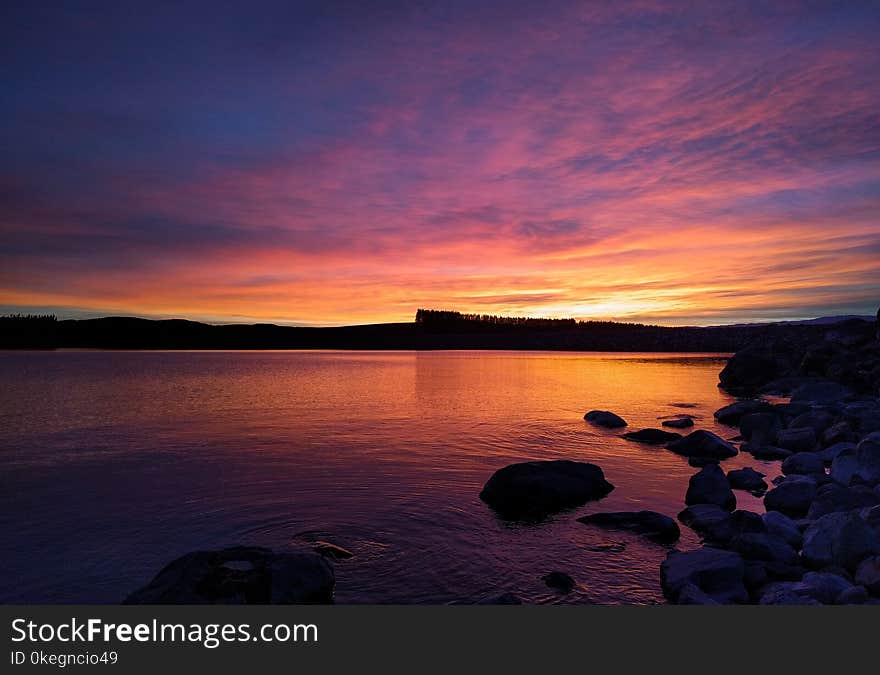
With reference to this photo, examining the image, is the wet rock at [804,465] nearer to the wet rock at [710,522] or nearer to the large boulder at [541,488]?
the wet rock at [710,522]

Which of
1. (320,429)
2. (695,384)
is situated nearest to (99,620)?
(320,429)

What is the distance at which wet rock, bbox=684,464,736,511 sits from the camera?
47.8 ft

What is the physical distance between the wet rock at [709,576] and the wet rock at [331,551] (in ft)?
20.1

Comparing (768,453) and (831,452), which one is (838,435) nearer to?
(831,452)

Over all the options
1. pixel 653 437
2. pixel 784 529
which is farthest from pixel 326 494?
pixel 653 437

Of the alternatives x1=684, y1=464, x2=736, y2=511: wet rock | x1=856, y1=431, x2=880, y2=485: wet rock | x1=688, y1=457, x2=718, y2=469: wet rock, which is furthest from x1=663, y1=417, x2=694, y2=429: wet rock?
x1=684, y1=464, x2=736, y2=511: wet rock

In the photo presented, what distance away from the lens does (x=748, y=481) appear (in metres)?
16.6

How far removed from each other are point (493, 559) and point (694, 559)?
3.78 meters

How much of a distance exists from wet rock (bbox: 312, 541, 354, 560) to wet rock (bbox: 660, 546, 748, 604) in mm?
6112

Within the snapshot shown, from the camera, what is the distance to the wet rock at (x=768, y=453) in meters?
21.0

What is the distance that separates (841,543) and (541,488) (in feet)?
22.5

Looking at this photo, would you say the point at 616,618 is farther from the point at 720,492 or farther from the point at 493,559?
the point at 720,492

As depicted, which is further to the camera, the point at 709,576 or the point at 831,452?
the point at 831,452

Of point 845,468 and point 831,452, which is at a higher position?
point 845,468
